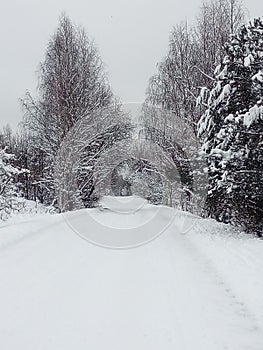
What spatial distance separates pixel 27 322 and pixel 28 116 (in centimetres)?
2076

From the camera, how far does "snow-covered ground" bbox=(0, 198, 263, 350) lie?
3.98 meters

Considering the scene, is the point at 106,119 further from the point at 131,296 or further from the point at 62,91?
the point at 131,296

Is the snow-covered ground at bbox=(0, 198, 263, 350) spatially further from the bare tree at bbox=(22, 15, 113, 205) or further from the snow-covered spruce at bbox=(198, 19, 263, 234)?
the bare tree at bbox=(22, 15, 113, 205)

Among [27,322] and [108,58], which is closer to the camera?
[27,322]

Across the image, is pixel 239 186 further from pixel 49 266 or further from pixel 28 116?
pixel 28 116

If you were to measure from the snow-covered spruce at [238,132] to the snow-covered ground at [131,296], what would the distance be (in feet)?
4.37

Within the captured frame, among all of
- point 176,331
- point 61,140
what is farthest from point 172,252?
point 61,140

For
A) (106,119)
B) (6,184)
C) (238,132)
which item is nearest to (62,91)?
(106,119)

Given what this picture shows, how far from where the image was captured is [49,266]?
7.07 metres

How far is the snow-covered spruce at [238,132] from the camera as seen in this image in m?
9.91

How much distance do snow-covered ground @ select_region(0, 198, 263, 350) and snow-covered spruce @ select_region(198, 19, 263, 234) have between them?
1333mm

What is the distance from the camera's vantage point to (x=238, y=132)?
10016 millimetres

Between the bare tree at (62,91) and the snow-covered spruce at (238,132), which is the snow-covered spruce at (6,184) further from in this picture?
the snow-covered spruce at (238,132)

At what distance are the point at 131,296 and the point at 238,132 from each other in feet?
19.7
